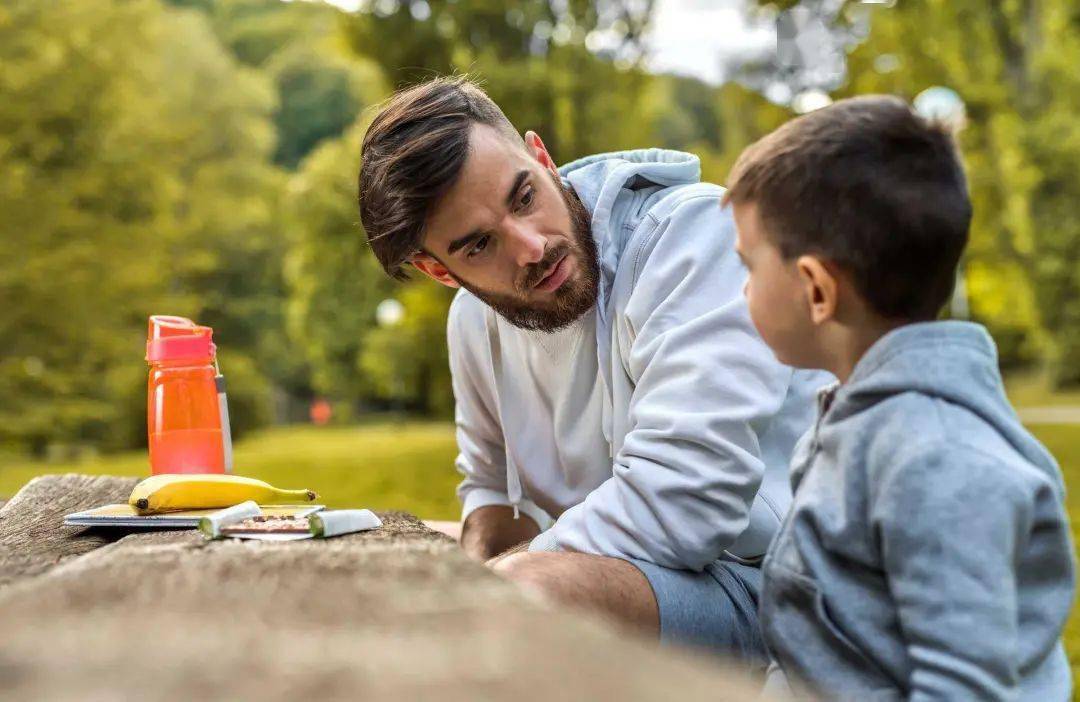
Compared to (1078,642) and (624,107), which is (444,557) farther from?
(624,107)

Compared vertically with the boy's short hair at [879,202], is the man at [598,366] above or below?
below

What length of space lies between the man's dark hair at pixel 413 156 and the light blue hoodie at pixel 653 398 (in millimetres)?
303

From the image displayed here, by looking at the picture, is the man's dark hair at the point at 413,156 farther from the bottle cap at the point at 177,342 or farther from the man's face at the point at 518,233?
the bottle cap at the point at 177,342

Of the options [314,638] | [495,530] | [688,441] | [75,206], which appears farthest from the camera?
[75,206]

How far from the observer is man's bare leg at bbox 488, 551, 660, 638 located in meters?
1.74

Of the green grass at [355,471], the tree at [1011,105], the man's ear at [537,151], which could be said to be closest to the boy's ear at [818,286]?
the man's ear at [537,151]

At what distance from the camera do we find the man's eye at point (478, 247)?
2.48 metres

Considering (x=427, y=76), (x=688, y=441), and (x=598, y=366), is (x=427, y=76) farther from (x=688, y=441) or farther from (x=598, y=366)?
(x=688, y=441)

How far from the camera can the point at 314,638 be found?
33.5 inches

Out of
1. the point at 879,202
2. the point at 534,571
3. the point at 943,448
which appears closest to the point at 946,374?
the point at 943,448

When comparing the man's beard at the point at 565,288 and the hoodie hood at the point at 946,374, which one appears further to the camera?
the man's beard at the point at 565,288

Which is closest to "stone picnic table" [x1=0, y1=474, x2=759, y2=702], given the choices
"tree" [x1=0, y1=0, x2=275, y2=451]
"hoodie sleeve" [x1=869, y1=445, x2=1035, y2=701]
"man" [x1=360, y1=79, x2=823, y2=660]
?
"hoodie sleeve" [x1=869, y1=445, x2=1035, y2=701]

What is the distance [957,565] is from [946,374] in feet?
0.74

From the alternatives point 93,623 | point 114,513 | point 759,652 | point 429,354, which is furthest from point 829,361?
point 429,354
